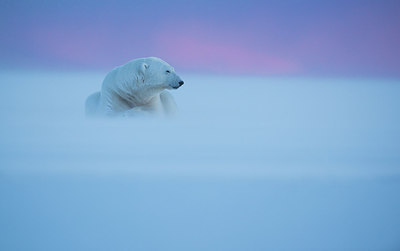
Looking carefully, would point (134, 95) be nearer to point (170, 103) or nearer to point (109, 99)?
point (109, 99)

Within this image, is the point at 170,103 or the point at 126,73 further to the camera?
the point at 170,103

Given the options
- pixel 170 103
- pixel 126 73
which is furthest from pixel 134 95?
pixel 170 103

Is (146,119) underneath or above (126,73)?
underneath

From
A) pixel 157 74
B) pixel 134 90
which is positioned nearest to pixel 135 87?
pixel 134 90

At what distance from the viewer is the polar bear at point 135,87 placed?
211cm

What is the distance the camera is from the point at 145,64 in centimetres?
212

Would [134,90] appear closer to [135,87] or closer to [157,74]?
[135,87]

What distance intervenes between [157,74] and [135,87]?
0.17m

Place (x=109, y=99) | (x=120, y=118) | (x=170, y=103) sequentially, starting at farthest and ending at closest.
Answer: (x=170, y=103) < (x=109, y=99) < (x=120, y=118)

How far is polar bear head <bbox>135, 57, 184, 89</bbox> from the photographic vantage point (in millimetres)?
2104

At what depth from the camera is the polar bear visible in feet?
6.92

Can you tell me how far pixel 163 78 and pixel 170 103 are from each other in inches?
14.4

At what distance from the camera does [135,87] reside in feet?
7.11

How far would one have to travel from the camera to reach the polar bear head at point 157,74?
2104 mm
